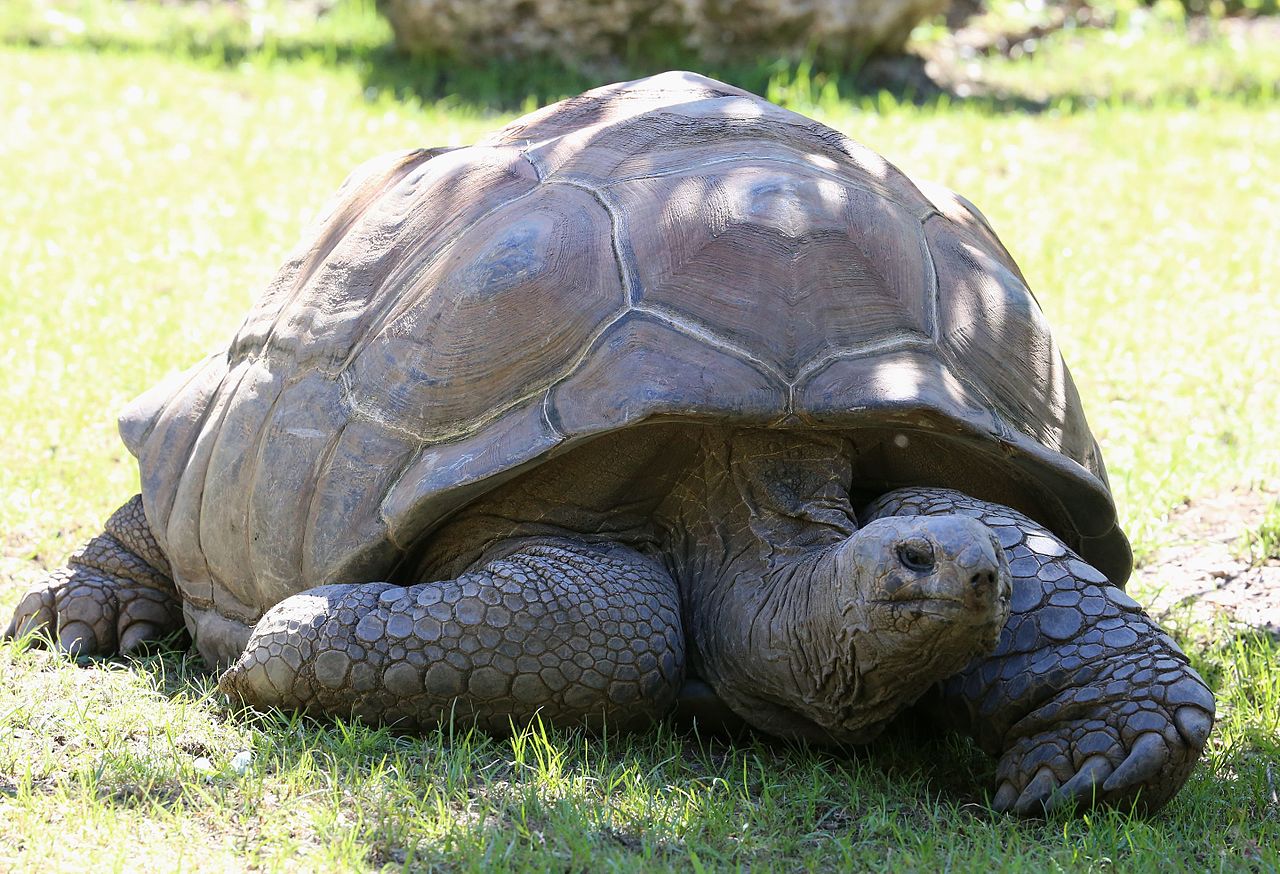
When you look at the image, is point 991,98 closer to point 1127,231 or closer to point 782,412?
point 1127,231

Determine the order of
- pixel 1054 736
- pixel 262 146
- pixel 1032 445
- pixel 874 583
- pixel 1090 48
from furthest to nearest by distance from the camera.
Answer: pixel 1090 48
pixel 262 146
pixel 1032 445
pixel 1054 736
pixel 874 583

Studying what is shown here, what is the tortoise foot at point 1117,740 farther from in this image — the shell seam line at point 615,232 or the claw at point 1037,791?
the shell seam line at point 615,232

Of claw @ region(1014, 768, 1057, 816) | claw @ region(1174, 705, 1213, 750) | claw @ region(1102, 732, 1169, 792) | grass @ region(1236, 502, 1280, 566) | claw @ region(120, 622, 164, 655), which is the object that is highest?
claw @ region(1174, 705, 1213, 750)

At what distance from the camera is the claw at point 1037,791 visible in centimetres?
275

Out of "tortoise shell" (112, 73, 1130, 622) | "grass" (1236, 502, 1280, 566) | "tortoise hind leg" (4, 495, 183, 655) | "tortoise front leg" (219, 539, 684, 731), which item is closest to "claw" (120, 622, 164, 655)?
"tortoise hind leg" (4, 495, 183, 655)

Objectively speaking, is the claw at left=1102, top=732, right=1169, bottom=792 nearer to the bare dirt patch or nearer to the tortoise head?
the tortoise head

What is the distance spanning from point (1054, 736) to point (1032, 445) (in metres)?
0.63

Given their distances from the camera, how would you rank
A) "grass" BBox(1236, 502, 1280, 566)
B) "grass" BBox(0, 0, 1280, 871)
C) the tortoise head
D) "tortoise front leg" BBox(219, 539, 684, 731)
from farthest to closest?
"grass" BBox(1236, 502, 1280, 566), "tortoise front leg" BBox(219, 539, 684, 731), "grass" BBox(0, 0, 1280, 871), the tortoise head

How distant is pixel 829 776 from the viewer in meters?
2.95

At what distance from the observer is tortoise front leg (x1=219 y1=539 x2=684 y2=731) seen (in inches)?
115

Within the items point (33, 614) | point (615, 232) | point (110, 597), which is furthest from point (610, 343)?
point (33, 614)

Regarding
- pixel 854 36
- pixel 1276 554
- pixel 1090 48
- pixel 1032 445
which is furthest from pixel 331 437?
pixel 1090 48

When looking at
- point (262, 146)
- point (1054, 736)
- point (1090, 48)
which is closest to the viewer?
point (1054, 736)

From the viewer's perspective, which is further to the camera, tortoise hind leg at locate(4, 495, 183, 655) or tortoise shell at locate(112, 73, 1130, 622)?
tortoise hind leg at locate(4, 495, 183, 655)
